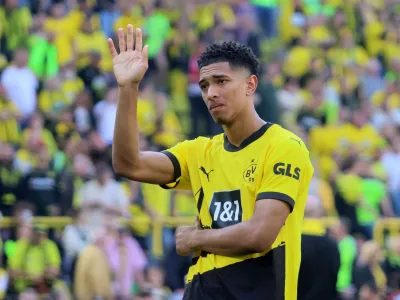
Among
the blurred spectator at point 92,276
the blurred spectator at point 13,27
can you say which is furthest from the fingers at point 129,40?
the blurred spectator at point 13,27

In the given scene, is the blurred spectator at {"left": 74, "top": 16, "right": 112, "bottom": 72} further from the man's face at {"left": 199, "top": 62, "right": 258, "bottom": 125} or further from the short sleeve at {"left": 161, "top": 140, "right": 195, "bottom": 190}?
the man's face at {"left": 199, "top": 62, "right": 258, "bottom": 125}

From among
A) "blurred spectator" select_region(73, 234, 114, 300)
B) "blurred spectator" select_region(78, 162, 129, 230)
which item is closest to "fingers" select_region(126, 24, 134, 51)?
"blurred spectator" select_region(73, 234, 114, 300)

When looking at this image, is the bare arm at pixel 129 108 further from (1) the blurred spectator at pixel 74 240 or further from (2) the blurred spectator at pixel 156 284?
(1) the blurred spectator at pixel 74 240

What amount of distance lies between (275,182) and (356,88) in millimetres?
13758

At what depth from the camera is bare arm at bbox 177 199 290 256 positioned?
17.8 ft

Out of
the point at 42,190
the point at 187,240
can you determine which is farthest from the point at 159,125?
the point at 187,240

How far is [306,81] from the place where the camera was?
17828 millimetres

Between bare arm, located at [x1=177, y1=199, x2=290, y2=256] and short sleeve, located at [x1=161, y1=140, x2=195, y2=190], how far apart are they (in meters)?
0.57

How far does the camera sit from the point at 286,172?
5570mm

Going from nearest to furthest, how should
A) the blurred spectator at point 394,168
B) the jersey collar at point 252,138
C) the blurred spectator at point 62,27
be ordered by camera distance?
the jersey collar at point 252,138 → the blurred spectator at point 62,27 → the blurred spectator at point 394,168

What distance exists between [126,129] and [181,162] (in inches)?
23.1

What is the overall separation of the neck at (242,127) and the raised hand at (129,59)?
59 cm

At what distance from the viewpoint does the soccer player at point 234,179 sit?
5.53m

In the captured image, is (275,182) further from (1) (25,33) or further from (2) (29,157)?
(1) (25,33)
